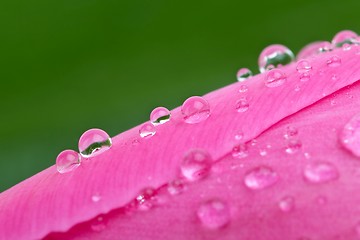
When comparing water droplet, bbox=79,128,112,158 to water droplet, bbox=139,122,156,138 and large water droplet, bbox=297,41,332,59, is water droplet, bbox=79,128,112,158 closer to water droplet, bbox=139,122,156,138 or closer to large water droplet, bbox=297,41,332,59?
water droplet, bbox=139,122,156,138

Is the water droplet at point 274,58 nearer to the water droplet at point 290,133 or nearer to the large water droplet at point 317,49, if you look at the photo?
the large water droplet at point 317,49

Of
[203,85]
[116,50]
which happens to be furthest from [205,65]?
[116,50]

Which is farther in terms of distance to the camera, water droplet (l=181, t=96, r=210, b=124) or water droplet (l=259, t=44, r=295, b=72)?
water droplet (l=259, t=44, r=295, b=72)

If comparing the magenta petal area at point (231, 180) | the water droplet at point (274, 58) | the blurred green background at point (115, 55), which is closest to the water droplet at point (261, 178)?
the magenta petal area at point (231, 180)

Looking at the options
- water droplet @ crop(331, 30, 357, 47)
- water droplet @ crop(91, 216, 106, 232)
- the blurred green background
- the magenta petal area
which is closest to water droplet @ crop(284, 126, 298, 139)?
the magenta petal area

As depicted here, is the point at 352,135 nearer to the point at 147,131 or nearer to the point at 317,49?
the point at 147,131

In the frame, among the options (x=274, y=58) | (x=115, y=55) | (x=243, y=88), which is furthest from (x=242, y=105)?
(x=115, y=55)

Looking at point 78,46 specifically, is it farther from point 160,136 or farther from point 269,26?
point 160,136
